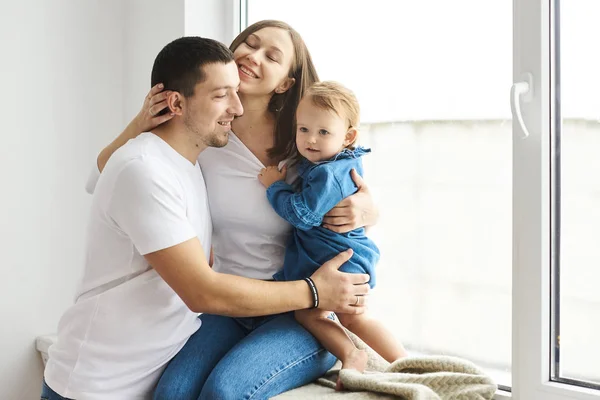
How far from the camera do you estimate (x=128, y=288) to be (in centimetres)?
153

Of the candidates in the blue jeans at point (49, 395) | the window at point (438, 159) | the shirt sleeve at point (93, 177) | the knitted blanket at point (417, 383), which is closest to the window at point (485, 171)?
the window at point (438, 159)

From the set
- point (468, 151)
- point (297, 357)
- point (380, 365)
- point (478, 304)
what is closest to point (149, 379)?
point (297, 357)

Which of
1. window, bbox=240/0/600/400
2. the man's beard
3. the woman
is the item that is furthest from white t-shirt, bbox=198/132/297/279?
window, bbox=240/0/600/400

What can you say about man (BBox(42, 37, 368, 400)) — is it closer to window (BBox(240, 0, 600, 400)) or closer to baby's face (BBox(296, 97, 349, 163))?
baby's face (BBox(296, 97, 349, 163))

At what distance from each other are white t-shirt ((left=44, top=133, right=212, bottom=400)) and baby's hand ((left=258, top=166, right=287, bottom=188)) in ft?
0.67

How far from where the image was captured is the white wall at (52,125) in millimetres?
2262

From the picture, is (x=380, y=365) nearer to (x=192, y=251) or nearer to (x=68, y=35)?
(x=192, y=251)

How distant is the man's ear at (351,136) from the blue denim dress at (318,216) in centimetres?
2

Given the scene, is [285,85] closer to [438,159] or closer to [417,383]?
[438,159]

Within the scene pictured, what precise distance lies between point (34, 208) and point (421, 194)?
4.40 feet

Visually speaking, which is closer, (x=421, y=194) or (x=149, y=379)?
(x=149, y=379)

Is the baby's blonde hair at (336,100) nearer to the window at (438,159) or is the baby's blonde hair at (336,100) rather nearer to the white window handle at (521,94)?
the window at (438,159)

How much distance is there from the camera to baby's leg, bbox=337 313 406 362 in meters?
1.65
